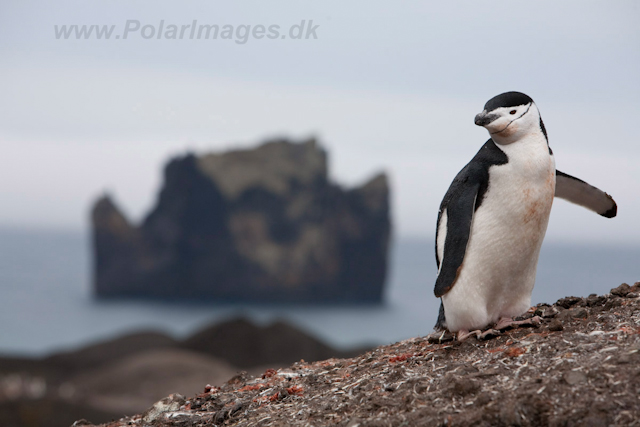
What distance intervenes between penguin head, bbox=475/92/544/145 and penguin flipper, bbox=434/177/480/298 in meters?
0.33

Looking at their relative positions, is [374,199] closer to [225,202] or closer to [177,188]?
[225,202]

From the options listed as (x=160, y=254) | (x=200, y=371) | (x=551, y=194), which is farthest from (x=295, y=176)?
(x=551, y=194)

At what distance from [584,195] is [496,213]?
1.15 meters

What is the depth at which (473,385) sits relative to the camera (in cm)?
267

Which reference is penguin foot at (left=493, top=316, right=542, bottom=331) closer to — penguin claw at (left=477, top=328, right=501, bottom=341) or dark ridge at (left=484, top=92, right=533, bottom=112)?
penguin claw at (left=477, top=328, right=501, bottom=341)

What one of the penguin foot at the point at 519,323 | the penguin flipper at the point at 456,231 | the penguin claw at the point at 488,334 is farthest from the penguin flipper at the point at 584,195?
the penguin claw at the point at 488,334

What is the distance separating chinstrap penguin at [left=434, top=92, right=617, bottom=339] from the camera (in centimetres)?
333

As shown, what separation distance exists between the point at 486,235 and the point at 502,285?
35 centimetres

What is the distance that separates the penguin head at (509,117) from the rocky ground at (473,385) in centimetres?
111

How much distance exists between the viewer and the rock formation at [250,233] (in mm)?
11656

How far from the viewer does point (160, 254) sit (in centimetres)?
1209

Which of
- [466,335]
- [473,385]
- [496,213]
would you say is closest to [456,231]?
[496,213]

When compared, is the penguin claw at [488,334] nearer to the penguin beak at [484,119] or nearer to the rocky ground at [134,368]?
the penguin beak at [484,119]

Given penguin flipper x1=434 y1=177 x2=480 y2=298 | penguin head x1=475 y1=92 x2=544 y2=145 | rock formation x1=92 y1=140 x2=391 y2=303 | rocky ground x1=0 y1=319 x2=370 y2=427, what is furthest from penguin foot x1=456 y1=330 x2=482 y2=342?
rock formation x1=92 y1=140 x2=391 y2=303
